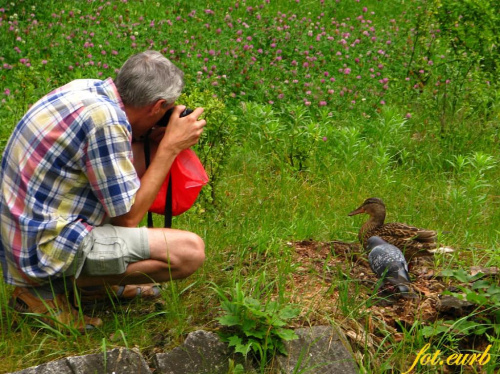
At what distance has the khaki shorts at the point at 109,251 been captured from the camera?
3.96m

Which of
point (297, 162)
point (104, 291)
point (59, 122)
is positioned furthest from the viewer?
point (297, 162)

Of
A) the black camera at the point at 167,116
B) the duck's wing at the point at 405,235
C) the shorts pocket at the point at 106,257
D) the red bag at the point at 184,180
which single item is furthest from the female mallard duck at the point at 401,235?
the shorts pocket at the point at 106,257

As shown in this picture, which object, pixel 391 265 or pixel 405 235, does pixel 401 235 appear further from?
pixel 391 265

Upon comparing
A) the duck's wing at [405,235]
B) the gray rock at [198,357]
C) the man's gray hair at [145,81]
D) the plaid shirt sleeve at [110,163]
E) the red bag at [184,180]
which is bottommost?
the gray rock at [198,357]

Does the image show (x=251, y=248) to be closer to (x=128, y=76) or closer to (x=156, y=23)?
(x=128, y=76)

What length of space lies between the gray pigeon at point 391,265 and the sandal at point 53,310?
1707 millimetres

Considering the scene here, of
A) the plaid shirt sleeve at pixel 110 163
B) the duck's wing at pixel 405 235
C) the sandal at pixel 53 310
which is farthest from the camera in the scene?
the duck's wing at pixel 405 235

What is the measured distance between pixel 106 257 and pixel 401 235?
2.04 m

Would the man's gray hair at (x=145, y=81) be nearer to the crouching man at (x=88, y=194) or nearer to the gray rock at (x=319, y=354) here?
the crouching man at (x=88, y=194)

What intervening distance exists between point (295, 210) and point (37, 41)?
488cm

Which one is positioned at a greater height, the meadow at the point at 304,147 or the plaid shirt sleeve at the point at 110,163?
the plaid shirt sleeve at the point at 110,163

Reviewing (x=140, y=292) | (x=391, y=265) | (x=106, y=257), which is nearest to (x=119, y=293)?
(x=140, y=292)

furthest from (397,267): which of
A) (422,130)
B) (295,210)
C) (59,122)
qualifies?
(422,130)

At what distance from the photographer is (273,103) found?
868 cm
